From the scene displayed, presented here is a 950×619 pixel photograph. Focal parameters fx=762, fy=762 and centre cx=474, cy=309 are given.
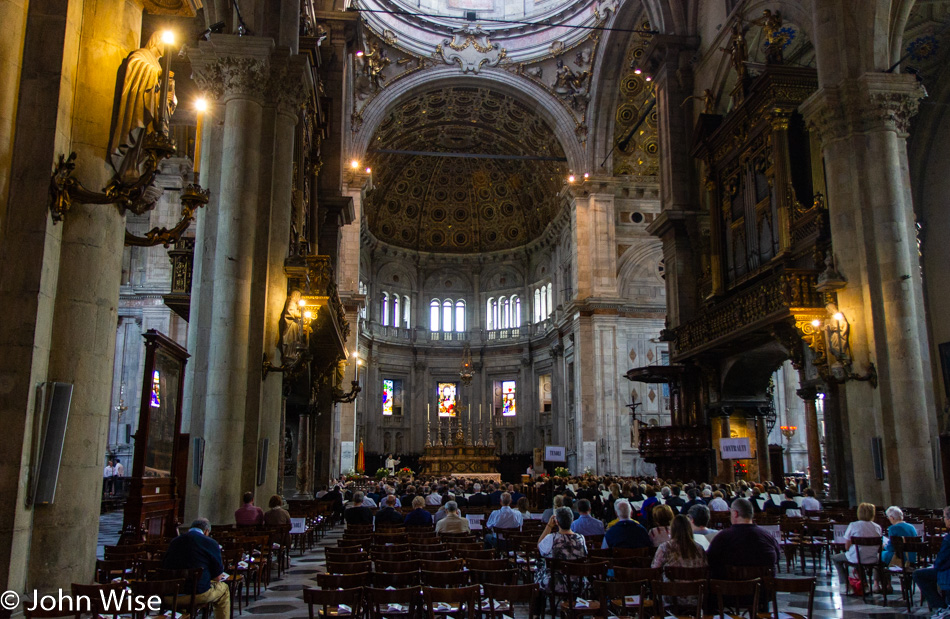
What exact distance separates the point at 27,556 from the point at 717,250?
64.0ft

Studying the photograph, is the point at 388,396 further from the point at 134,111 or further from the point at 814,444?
the point at 134,111

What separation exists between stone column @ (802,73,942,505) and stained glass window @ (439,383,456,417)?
34.0m

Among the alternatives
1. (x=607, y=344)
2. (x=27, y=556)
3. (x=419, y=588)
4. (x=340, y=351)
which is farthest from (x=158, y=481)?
(x=607, y=344)

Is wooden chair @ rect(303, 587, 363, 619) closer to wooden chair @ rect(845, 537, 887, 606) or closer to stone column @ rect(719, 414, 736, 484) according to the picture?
wooden chair @ rect(845, 537, 887, 606)

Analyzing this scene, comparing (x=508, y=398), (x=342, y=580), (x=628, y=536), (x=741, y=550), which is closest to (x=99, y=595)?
(x=342, y=580)

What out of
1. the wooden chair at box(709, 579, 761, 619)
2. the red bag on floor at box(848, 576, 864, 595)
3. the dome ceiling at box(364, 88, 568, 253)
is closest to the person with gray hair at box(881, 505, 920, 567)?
the red bag on floor at box(848, 576, 864, 595)

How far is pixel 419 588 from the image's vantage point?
642cm

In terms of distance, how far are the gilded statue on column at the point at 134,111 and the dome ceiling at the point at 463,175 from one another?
2987cm

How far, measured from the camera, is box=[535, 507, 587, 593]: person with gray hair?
7922 mm

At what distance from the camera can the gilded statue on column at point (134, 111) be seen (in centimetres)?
703

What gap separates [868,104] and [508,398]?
34.3 meters

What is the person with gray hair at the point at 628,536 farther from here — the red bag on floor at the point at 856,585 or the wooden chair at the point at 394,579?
the red bag on floor at the point at 856,585

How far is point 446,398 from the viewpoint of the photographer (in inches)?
1919

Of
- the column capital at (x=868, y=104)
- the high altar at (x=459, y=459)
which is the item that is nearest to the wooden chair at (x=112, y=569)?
the column capital at (x=868, y=104)
